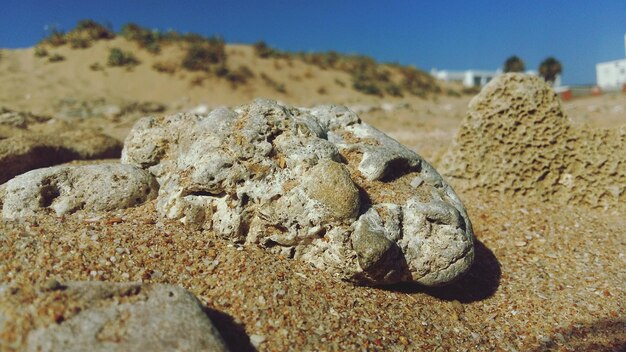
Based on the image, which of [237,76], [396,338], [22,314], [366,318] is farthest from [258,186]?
[237,76]

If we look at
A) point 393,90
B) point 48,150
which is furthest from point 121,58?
point 48,150

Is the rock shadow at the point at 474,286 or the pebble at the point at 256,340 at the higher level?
the pebble at the point at 256,340

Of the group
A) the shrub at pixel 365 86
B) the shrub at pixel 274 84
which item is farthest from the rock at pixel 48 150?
the shrub at pixel 365 86

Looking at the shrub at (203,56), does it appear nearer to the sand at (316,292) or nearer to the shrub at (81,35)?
the shrub at (81,35)

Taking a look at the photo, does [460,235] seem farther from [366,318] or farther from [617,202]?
[617,202]

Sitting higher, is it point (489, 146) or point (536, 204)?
point (489, 146)

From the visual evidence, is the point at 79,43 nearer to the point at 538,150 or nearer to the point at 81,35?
the point at 81,35
